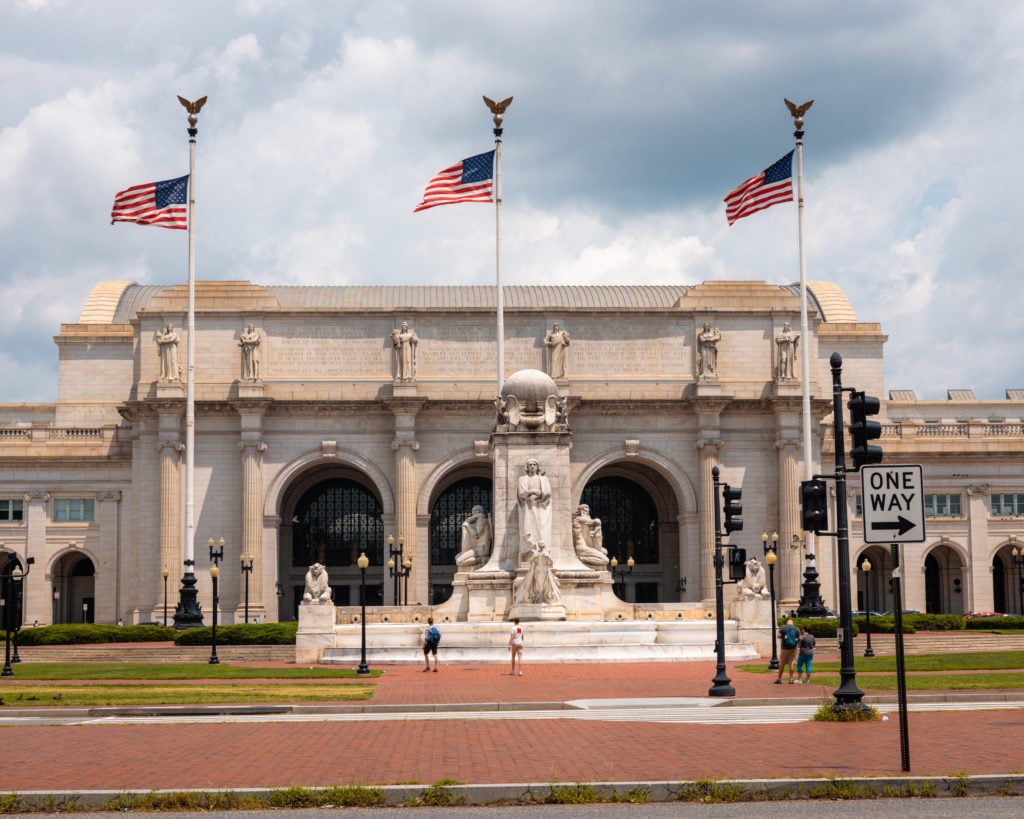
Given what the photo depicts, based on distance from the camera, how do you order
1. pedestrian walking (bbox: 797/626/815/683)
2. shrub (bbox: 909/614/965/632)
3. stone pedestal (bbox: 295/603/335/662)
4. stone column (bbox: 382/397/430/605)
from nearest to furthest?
pedestrian walking (bbox: 797/626/815/683) < stone pedestal (bbox: 295/603/335/662) < shrub (bbox: 909/614/965/632) < stone column (bbox: 382/397/430/605)

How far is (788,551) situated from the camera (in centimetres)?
8519

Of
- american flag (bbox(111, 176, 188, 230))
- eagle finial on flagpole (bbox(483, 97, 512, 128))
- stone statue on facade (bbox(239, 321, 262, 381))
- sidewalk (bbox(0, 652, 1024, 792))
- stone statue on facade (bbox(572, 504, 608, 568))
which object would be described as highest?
eagle finial on flagpole (bbox(483, 97, 512, 128))

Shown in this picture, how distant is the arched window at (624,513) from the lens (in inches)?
3671

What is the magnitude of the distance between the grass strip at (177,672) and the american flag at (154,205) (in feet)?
75.6

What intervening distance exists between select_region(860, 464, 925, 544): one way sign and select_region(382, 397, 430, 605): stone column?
66.9 meters

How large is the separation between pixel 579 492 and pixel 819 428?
51.5ft

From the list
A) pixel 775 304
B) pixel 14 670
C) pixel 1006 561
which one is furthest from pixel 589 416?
pixel 14 670

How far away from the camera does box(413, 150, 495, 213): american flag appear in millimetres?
64250

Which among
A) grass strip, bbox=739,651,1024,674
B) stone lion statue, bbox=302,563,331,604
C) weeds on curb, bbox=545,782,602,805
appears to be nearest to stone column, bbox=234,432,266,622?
stone lion statue, bbox=302,563,331,604

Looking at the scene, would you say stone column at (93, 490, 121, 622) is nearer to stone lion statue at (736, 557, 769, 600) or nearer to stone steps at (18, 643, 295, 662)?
stone steps at (18, 643, 295, 662)

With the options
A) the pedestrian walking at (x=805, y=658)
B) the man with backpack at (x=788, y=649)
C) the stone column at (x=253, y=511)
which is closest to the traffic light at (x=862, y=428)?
the man with backpack at (x=788, y=649)

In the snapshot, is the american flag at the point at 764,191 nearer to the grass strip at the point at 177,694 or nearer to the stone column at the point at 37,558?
the grass strip at the point at 177,694

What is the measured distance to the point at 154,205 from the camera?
63.6 meters

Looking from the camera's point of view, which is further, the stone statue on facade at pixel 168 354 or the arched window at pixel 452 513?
the arched window at pixel 452 513
